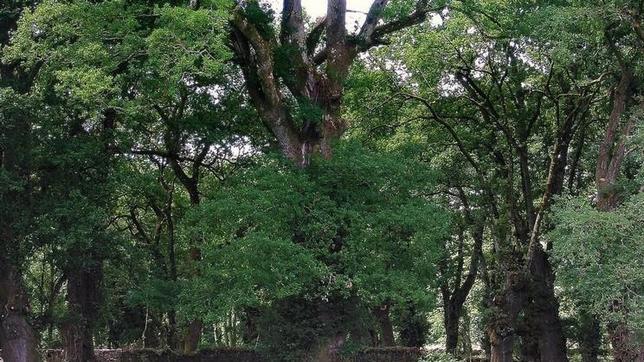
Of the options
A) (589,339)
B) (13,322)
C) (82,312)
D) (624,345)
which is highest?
(82,312)

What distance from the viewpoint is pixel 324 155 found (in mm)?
15117

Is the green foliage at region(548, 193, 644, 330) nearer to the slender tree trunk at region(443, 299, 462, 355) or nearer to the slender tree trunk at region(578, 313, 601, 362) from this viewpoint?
the slender tree trunk at region(443, 299, 462, 355)

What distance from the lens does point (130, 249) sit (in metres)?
16.0

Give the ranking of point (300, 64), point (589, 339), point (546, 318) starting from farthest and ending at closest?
1. point (589, 339)
2. point (546, 318)
3. point (300, 64)

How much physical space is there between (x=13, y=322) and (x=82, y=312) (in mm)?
2109

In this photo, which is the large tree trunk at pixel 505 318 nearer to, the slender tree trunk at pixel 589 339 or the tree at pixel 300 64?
the tree at pixel 300 64

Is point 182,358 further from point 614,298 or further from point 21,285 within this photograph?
point 614,298

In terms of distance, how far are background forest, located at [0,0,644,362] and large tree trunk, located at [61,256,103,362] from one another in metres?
0.05

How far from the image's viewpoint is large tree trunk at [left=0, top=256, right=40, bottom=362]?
14.9 m

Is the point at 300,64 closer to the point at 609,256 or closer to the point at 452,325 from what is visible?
A: the point at 609,256

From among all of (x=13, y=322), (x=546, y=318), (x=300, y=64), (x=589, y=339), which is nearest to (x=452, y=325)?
(x=589, y=339)

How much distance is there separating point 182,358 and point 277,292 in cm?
1003

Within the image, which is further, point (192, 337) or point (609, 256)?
point (192, 337)

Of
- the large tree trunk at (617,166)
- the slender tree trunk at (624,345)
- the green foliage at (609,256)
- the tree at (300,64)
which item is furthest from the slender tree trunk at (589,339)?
the tree at (300,64)
